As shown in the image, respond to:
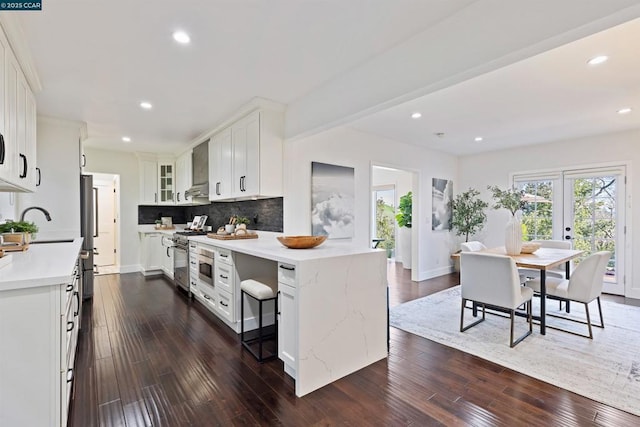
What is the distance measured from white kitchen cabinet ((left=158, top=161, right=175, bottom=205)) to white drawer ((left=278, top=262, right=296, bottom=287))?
5.19 meters

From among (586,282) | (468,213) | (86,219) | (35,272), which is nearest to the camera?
(35,272)

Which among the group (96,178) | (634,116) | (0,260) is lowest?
(0,260)

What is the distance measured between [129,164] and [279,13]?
5766 millimetres

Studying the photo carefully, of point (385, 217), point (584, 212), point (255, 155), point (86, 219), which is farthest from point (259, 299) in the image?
point (385, 217)

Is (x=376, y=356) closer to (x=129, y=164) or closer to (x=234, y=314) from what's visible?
(x=234, y=314)

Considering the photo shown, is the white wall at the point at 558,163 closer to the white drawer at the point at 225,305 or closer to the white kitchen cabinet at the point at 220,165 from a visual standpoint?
the white kitchen cabinet at the point at 220,165

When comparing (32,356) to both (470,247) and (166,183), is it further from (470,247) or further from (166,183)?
(166,183)

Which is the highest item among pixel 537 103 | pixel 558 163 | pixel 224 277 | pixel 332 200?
pixel 537 103

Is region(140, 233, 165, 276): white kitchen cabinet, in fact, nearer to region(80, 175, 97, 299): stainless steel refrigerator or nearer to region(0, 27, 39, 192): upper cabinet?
region(80, 175, 97, 299): stainless steel refrigerator

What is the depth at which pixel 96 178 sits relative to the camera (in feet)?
22.3

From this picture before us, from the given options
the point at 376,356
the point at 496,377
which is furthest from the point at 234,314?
the point at 496,377

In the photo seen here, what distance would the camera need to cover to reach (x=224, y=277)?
3.26m

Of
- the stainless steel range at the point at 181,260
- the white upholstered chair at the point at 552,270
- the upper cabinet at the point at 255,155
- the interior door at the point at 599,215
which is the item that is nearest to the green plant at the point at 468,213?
the interior door at the point at 599,215

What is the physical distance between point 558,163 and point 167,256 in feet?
23.5
